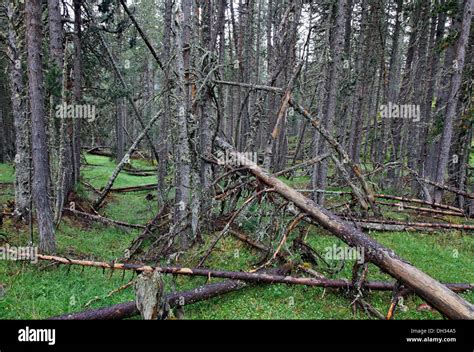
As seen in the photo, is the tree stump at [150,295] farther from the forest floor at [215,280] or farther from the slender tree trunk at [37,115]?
the slender tree trunk at [37,115]

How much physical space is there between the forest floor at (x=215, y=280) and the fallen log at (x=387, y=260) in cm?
120

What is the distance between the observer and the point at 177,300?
564cm

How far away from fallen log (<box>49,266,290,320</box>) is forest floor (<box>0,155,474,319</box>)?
192 millimetres

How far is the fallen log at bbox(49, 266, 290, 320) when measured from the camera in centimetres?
513

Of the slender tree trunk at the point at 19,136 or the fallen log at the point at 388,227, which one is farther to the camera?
the slender tree trunk at the point at 19,136

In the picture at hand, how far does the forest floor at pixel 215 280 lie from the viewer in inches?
230

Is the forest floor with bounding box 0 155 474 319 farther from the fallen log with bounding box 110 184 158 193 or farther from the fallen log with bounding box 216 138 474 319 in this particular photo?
the fallen log with bounding box 110 184 158 193

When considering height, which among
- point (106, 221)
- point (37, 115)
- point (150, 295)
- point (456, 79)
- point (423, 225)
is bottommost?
point (106, 221)

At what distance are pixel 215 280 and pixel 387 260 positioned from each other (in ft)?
10.7

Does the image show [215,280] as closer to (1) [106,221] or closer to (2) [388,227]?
(2) [388,227]

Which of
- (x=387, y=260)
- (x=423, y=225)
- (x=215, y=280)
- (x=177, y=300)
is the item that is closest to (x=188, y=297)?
(x=177, y=300)

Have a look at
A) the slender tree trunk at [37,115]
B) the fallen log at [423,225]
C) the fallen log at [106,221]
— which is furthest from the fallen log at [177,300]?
the fallen log at [106,221]
